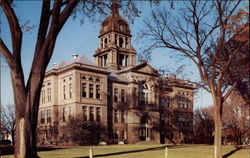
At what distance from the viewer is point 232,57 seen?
19891 millimetres

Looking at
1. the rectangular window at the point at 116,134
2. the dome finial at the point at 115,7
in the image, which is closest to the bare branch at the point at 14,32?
the dome finial at the point at 115,7

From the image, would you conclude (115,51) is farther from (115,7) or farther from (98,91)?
(115,7)

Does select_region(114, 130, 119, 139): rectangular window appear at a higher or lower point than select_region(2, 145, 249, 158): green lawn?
lower

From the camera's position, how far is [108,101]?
2157 inches

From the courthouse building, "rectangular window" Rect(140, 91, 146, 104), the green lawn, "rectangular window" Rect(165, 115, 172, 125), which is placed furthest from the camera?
"rectangular window" Rect(165, 115, 172, 125)

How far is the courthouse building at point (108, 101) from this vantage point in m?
50.3

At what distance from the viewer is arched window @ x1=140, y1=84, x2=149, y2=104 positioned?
59281 mm

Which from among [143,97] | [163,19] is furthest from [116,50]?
[163,19]

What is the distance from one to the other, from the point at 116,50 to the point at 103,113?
58.3ft

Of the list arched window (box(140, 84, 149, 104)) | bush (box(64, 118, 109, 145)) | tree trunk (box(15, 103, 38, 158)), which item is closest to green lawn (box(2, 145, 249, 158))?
tree trunk (box(15, 103, 38, 158))

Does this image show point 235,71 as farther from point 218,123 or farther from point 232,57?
point 218,123

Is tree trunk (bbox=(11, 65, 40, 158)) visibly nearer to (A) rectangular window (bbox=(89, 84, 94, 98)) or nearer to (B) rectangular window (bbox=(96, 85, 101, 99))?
(A) rectangular window (bbox=(89, 84, 94, 98))

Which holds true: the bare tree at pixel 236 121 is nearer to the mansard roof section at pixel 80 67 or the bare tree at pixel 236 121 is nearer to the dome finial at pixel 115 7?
the mansard roof section at pixel 80 67

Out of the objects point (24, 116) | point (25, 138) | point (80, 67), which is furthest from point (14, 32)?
point (80, 67)
